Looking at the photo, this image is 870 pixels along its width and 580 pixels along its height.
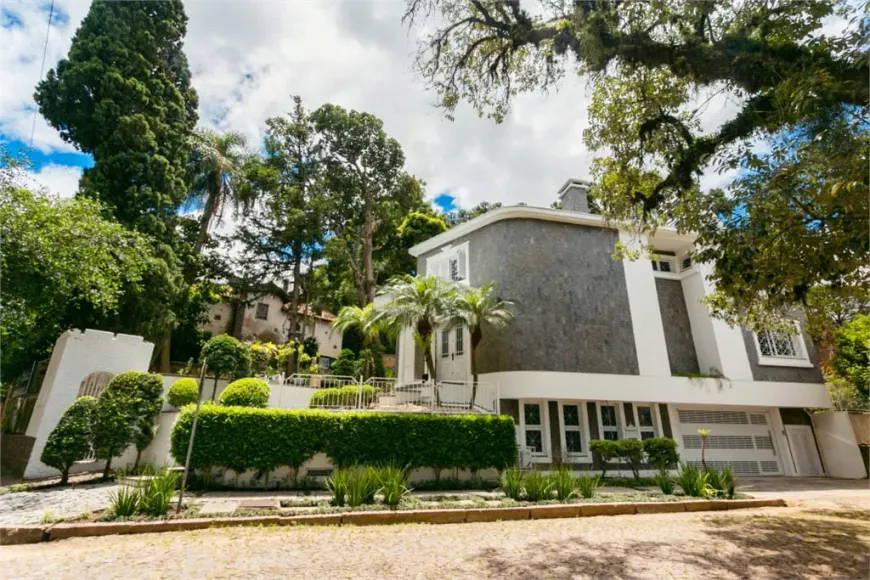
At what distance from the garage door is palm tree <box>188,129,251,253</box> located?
26391 mm

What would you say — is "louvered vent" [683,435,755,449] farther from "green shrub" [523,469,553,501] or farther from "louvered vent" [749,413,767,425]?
"green shrub" [523,469,553,501]

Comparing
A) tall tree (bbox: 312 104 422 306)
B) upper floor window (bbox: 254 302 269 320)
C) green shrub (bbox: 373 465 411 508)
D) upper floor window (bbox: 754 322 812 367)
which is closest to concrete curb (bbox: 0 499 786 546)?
green shrub (bbox: 373 465 411 508)

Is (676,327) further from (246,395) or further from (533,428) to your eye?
(246,395)

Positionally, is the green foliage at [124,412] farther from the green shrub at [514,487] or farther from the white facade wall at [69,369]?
the green shrub at [514,487]

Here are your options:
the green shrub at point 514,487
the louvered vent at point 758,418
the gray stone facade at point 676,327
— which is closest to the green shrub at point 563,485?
the green shrub at point 514,487

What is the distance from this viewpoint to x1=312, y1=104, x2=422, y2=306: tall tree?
28672mm

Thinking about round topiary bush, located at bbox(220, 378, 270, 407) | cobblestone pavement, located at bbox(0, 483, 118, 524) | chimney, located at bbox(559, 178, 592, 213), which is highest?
chimney, located at bbox(559, 178, 592, 213)

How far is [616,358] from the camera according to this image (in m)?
15.6

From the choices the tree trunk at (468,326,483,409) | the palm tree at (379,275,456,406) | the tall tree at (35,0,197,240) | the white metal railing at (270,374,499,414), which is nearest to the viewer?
the white metal railing at (270,374,499,414)

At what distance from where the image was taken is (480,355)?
16.3 m

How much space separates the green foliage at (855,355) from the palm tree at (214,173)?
106ft

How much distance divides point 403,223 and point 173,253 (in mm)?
14020

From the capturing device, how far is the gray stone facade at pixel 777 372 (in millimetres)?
16562

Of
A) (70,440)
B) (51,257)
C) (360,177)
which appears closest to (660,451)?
(70,440)
